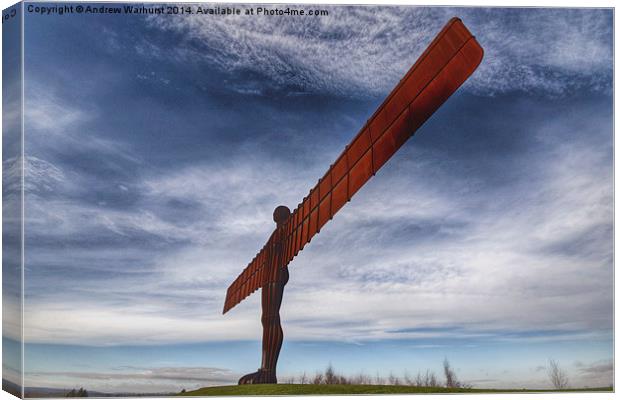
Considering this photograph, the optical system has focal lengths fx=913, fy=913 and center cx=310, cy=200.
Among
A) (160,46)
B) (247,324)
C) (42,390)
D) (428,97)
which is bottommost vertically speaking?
(42,390)

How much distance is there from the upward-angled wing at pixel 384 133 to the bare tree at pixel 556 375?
3.88 m

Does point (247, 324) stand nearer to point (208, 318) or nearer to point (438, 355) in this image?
point (208, 318)

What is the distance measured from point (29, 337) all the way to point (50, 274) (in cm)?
90

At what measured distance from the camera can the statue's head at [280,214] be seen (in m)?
13.4

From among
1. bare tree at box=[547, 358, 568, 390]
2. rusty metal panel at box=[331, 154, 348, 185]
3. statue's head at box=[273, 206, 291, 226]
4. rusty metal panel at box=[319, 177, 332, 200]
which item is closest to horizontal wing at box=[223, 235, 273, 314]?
statue's head at box=[273, 206, 291, 226]

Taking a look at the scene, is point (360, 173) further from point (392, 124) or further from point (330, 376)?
point (330, 376)

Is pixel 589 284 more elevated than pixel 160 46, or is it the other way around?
pixel 160 46

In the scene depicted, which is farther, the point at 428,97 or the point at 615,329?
the point at 615,329

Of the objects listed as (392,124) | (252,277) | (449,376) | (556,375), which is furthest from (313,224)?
(556,375)

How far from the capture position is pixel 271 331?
13414 millimetres

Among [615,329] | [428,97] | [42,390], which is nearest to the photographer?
[428,97]

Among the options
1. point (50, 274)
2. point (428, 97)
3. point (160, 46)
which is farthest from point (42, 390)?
point (428, 97)

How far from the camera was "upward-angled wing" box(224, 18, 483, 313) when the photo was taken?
1109 centimetres

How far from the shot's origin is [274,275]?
1370 centimetres
